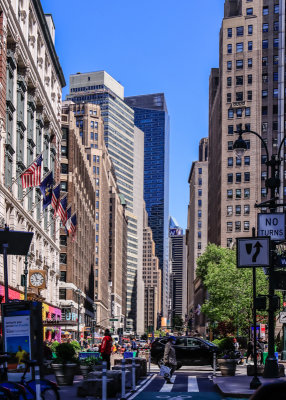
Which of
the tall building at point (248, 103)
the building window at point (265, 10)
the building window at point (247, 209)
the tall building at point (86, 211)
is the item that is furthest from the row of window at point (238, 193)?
the building window at point (265, 10)

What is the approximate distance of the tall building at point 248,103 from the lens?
12369 centimetres

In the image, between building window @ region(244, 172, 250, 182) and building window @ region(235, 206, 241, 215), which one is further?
building window @ region(244, 172, 250, 182)

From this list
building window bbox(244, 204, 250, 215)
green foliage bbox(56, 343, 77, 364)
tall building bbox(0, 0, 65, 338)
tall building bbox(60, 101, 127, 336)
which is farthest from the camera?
building window bbox(244, 204, 250, 215)

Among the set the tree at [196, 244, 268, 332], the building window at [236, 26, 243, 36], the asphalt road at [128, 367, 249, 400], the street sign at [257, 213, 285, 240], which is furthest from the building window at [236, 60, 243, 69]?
the street sign at [257, 213, 285, 240]

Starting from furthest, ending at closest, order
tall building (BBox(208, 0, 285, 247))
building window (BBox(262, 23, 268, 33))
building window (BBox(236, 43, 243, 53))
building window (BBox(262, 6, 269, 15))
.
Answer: building window (BBox(236, 43, 243, 53)) < building window (BBox(262, 6, 269, 15)) < building window (BBox(262, 23, 268, 33)) < tall building (BBox(208, 0, 285, 247))

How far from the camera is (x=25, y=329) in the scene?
1557cm

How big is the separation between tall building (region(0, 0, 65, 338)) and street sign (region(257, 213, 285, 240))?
27423mm

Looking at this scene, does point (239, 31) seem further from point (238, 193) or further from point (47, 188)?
point (47, 188)

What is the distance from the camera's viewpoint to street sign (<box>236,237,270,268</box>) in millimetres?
19516

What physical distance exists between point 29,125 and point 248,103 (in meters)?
73.0

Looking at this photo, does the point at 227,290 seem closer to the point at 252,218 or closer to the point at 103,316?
the point at 252,218

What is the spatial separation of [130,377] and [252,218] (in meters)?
101

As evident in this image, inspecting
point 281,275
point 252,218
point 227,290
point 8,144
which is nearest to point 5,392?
point 281,275

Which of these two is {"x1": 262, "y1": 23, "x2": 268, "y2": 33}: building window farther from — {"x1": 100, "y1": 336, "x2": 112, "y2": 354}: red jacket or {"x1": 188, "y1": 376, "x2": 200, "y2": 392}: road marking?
{"x1": 100, "y1": 336, "x2": 112, "y2": 354}: red jacket
